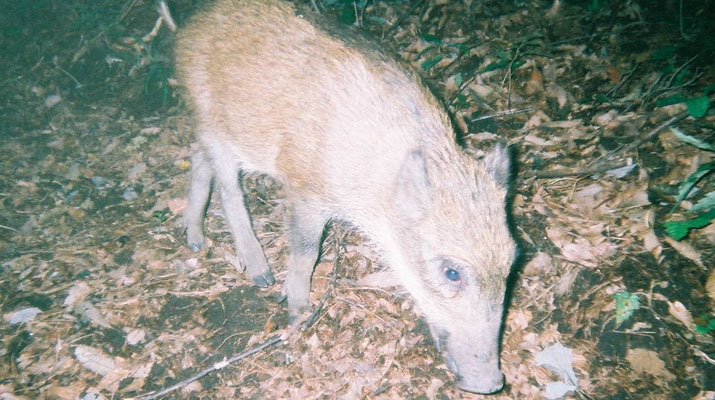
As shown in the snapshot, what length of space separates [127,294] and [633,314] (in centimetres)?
436

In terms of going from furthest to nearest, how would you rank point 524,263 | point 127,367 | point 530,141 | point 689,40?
point 689,40
point 530,141
point 524,263
point 127,367

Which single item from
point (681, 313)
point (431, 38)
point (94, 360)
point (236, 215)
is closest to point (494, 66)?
point (431, 38)

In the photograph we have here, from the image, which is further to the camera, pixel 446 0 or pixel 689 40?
pixel 446 0

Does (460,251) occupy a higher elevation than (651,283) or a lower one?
higher

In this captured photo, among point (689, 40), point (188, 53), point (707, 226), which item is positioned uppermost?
point (689, 40)

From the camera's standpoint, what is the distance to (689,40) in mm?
5039

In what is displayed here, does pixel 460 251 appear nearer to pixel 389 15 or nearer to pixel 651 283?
pixel 651 283

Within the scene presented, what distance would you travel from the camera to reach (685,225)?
3096mm

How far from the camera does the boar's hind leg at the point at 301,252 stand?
327cm

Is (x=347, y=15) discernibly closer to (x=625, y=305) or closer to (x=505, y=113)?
(x=505, y=113)

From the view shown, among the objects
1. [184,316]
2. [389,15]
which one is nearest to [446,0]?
[389,15]

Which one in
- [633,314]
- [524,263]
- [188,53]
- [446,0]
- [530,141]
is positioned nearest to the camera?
[633,314]

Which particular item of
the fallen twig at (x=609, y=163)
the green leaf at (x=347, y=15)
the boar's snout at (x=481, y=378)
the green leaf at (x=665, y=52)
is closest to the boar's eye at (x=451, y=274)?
the boar's snout at (x=481, y=378)

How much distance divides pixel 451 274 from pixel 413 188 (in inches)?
23.8
